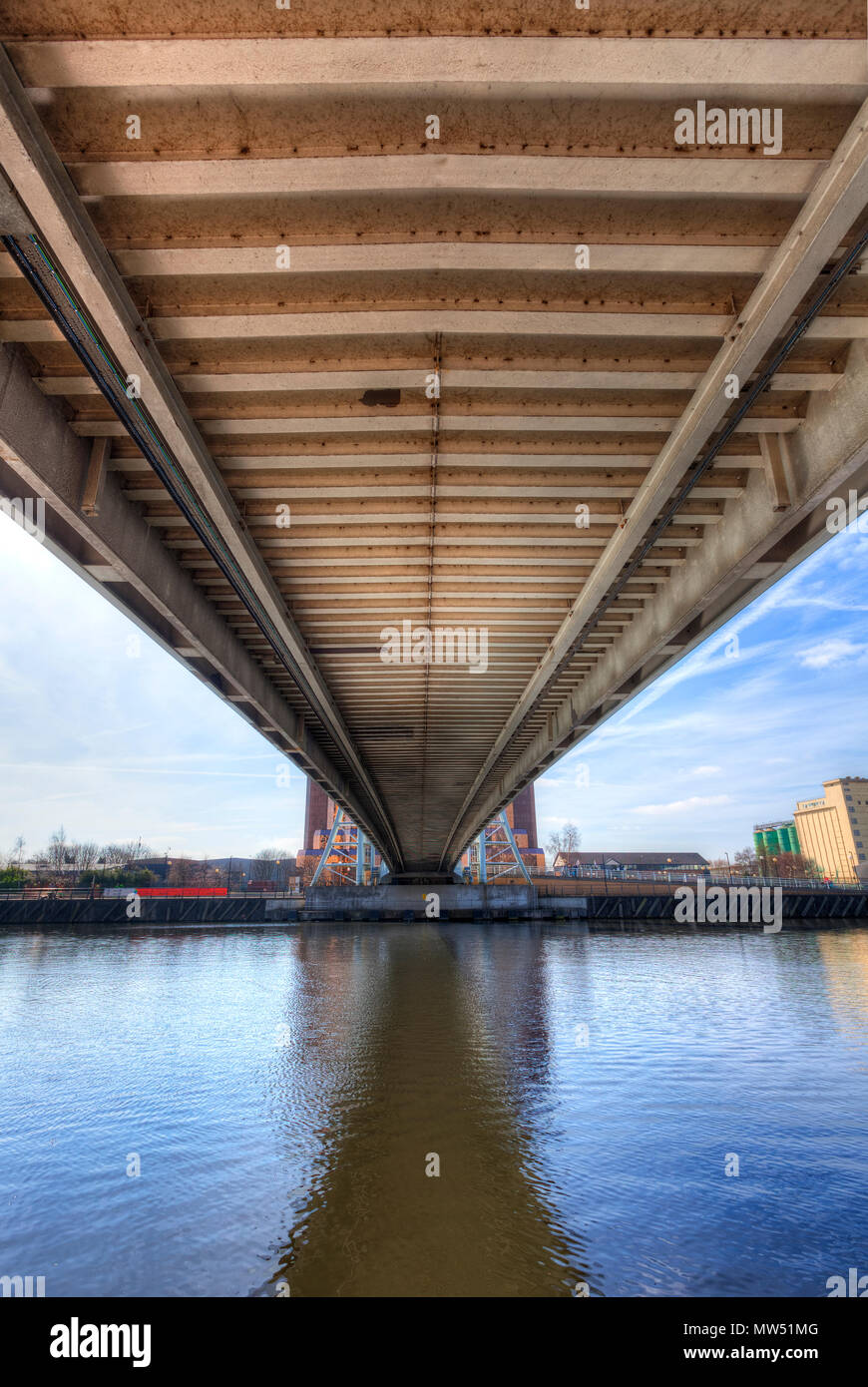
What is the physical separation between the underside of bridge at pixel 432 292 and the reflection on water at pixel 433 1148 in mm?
5632

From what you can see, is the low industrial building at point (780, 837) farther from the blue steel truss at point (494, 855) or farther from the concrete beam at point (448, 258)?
the concrete beam at point (448, 258)

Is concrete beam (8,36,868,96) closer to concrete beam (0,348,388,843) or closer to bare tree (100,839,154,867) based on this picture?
concrete beam (0,348,388,843)

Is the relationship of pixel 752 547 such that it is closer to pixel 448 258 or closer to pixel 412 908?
pixel 448 258

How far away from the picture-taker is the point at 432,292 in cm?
529

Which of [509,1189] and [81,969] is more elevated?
[509,1189]

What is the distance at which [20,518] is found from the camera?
23.3ft

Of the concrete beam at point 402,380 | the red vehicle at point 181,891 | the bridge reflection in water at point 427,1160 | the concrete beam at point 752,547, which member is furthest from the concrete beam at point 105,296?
the red vehicle at point 181,891

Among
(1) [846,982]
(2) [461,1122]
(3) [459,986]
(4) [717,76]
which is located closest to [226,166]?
(4) [717,76]

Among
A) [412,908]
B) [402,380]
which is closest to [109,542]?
[402,380]

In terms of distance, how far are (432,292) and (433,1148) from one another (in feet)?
20.8

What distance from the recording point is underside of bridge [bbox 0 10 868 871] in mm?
3650

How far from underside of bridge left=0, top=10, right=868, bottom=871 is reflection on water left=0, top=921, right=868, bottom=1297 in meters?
5.63
